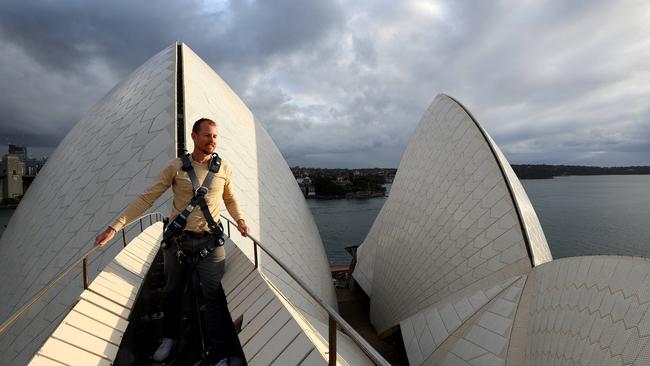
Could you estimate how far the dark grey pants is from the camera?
2.66m

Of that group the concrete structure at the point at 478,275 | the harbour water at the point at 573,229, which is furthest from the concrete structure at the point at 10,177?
the concrete structure at the point at 478,275

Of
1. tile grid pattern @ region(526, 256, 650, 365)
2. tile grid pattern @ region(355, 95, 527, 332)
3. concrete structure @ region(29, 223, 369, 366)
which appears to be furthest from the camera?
tile grid pattern @ region(355, 95, 527, 332)

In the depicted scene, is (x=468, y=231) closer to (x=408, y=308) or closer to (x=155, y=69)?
(x=408, y=308)

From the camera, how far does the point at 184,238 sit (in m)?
2.65

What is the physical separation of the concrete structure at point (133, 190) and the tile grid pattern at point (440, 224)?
89.7 inches

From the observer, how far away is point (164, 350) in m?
2.68

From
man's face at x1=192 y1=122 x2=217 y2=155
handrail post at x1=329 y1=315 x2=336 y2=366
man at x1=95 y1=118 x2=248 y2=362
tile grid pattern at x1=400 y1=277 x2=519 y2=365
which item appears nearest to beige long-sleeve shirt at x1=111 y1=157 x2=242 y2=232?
man at x1=95 y1=118 x2=248 y2=362

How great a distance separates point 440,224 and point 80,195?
884 centimetres

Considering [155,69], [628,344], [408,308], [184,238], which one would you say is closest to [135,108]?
[155,69]

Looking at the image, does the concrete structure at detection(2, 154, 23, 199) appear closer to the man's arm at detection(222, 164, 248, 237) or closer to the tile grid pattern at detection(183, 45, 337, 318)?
the tile grid pattern at detection(183, 45, 337, 318)

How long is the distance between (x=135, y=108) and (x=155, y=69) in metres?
2.25

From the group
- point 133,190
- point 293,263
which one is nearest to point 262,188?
point 293,263

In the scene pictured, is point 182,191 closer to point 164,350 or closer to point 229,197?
point 229,197

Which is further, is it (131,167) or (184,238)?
(131,167)
